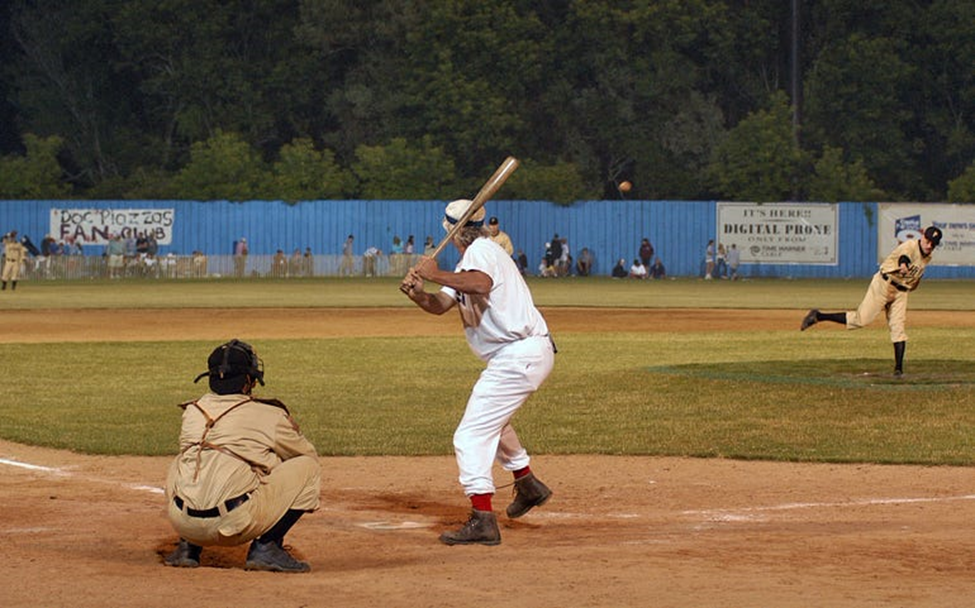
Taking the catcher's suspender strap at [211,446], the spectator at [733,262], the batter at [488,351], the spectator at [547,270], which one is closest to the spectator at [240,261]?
the spectator at [547,270]

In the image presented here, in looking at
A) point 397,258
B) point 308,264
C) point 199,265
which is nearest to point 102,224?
point 199,265

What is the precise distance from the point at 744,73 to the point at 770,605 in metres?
62.1

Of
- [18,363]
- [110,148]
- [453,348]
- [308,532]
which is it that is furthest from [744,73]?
[308,532]

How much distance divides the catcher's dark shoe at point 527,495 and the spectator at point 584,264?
150 feet

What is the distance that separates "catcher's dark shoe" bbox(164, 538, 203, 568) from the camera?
809 cm

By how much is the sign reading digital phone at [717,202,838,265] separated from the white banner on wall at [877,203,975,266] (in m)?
1.90

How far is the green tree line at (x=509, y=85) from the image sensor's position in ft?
204

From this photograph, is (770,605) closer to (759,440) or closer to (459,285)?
(459,285)

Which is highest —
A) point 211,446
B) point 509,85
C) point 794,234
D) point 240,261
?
point 509,85

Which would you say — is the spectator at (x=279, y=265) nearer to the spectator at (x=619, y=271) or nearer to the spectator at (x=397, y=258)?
the spectator at (x=397, y=258)

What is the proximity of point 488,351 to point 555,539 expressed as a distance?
1.18m

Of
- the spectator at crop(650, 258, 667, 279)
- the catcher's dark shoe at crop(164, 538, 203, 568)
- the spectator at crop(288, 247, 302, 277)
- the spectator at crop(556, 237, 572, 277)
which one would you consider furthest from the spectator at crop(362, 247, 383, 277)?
the catcher's dark shoe at crop(164, 538, 203, 568)

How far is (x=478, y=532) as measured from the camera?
8.74m

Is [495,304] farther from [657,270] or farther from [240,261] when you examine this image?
[657,270]
